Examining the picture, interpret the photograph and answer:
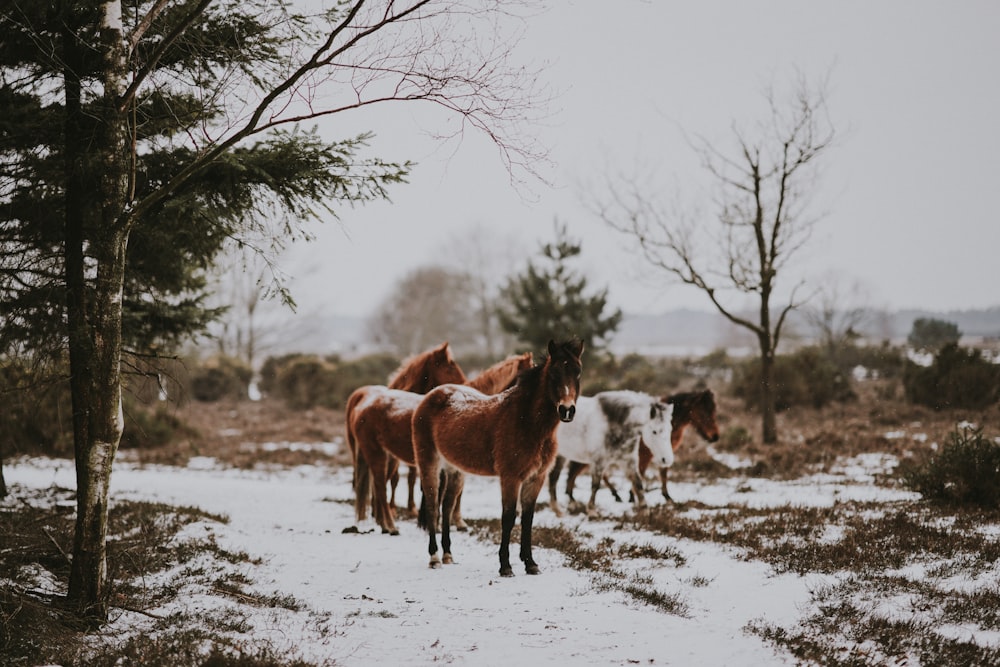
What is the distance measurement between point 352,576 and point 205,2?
5.03 metres

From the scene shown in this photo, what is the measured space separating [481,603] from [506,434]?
1.64m

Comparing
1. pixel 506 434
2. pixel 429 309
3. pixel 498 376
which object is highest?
pixel 429 309

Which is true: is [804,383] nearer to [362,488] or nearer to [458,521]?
[458,521]

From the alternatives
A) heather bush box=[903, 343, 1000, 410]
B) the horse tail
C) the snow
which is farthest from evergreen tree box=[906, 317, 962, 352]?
the horse tail

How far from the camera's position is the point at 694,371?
34.6 metres

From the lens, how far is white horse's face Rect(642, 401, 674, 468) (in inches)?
402

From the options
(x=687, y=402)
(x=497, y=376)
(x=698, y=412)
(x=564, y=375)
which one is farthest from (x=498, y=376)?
(x=698, y=412)

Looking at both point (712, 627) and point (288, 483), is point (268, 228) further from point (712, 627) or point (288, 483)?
point (288, 483)

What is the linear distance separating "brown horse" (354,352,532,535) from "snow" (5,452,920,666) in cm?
53

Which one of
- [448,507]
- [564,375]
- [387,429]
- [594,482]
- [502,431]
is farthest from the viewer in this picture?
[594,482]

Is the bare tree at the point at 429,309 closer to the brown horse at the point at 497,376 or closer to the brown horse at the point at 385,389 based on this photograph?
the brown horse at the point at 385,389

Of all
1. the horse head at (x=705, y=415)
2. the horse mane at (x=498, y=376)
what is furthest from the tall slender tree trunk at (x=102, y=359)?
the horse head at (x=705, y=415)

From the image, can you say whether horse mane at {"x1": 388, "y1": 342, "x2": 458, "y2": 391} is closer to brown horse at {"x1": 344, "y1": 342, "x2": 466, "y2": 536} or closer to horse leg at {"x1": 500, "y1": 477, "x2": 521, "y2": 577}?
brown horse at {"x1": 344, "y1": 342, "x2": 466, "y2": 536}

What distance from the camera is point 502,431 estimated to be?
6449mm
